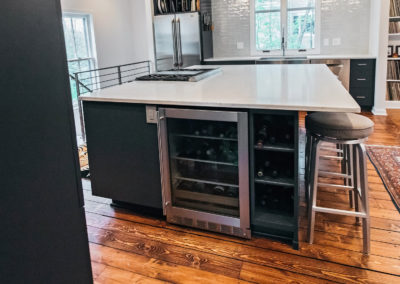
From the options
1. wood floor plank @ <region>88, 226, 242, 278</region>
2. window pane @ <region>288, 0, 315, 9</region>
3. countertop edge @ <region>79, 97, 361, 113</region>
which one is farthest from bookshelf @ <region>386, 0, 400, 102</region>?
wood floor plank @ <region>88, 226, 242, 278</region>

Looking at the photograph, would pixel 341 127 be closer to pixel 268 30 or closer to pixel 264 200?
pixel 264 200

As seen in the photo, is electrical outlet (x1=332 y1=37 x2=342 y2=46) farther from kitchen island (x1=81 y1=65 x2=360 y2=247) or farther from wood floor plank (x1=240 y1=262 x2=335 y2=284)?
wood floor plank (x1=240 y1=262 x2=335 y2=284)

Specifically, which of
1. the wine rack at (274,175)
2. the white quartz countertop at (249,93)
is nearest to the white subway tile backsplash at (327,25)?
the white quartz countertop at (249,93)

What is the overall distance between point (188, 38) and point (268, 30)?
4.76 feet

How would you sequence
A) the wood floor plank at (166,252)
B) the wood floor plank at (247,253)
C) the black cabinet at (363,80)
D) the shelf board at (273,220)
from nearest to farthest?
the wood floor plank at (247,253) → the wood floor plank at (166,252) → the shelf board at (273,220) → the black cabinet at (363,80)

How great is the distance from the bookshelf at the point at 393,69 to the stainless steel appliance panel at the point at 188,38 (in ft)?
9.64

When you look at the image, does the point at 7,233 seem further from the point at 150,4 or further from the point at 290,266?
the point at 150,4

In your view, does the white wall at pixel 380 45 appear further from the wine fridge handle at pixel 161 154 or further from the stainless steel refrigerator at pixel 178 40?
the wine fridge handle at pixel 161 154

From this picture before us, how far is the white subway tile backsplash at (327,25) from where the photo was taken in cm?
586

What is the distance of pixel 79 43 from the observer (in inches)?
258

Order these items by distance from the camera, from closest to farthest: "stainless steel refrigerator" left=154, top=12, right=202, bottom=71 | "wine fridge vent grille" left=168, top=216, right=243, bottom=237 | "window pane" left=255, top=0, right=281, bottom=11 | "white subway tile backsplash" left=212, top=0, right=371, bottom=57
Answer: "wine fridge vent grille" left=168, top=216, right=243, bottom=237
"white subway tile backsplash" left=212, top=0, right=371, bottom=57
"stainless steel refrigerator" left=154, top=12, right=202, bottom=71
"window pane" left=255, top=0, right=281, bottom=11

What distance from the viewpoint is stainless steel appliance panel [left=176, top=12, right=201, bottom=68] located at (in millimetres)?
5930

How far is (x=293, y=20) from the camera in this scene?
6.20m

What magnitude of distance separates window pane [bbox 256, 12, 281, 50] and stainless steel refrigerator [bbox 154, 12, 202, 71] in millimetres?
1164
